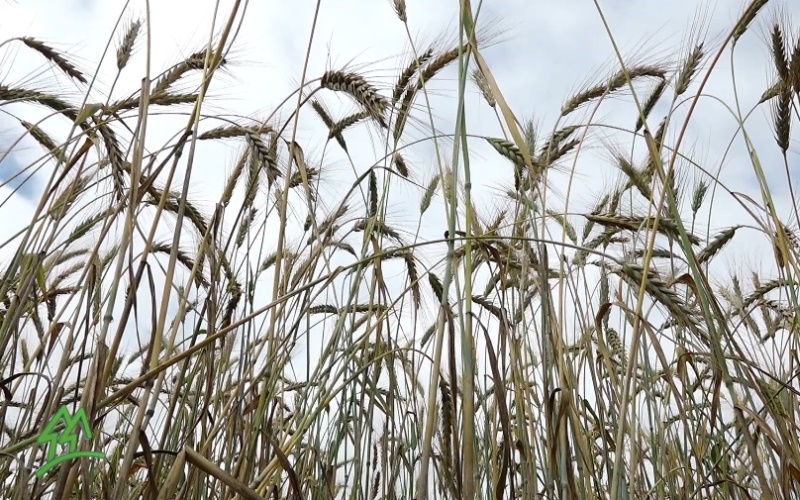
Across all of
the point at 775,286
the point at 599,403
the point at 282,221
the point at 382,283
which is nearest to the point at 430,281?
the point at 382,283

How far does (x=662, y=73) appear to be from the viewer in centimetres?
242

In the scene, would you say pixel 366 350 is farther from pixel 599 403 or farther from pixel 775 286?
pixel 775 286

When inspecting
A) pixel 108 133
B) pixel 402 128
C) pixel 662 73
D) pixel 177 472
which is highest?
pixel 662 73

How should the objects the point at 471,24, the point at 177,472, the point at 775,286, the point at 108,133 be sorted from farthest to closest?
the point at 775,286 < the point at 108,133 < the point at 471,24 < the point at 177,472

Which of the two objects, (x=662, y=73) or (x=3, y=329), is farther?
(x=662, y=73)

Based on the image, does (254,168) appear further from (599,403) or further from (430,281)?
(599,403)

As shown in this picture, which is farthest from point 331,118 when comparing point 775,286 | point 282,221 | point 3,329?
point 775,286

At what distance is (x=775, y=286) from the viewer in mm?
2807

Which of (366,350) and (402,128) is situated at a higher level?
(402,128)

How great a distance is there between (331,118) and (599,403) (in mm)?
1269

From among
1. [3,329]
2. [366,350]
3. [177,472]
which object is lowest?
[177,472]

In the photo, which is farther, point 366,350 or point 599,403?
point 599,403

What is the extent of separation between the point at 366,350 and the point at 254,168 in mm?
681

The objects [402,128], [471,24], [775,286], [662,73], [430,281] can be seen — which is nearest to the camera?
[471,24]
